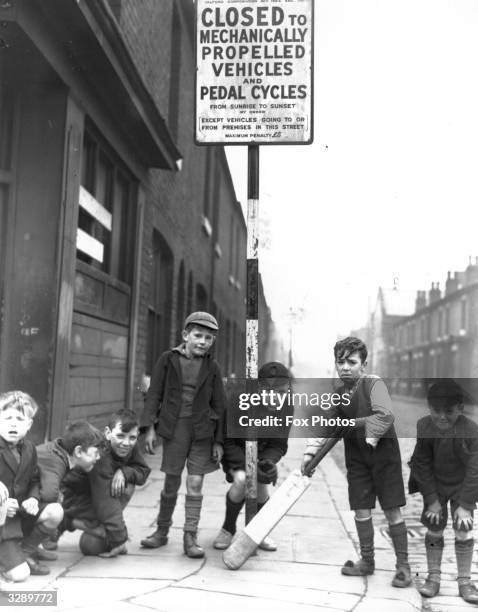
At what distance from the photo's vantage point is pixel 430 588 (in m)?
3.98

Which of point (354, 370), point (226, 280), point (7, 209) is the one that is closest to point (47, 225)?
point (7, 209)

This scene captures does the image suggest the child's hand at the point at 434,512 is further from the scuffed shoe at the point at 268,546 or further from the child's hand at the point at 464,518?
the scuffed shoe at the point at 268,546

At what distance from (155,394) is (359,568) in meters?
1.58

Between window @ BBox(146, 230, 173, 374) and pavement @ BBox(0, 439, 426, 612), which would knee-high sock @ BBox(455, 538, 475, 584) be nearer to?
pavement @ BBox(0, 439, 426, 612)

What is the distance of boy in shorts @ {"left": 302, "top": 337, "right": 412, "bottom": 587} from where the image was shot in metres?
4.20

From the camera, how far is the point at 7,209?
18.5 ft

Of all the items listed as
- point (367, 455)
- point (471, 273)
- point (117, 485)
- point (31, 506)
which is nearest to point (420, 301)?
point (471, 273)

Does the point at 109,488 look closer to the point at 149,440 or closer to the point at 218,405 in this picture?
the point at 149,440

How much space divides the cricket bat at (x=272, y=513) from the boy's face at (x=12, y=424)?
133cm

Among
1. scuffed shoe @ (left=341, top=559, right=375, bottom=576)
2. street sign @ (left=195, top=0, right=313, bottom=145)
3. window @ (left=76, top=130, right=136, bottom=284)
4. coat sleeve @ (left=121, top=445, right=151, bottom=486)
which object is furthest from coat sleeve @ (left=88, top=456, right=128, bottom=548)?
window @ (left=76, top=130, right=136, bottom=284)

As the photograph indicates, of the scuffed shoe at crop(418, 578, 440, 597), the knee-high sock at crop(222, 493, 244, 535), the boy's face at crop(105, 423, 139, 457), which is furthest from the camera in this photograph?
the knee-high sock at crop(222, 493, 244, 535)

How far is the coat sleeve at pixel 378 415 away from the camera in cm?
414

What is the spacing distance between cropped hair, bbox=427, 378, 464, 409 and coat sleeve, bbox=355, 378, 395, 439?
23 cm

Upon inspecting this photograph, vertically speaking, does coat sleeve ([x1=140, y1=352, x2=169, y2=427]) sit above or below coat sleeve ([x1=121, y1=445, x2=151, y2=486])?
above
